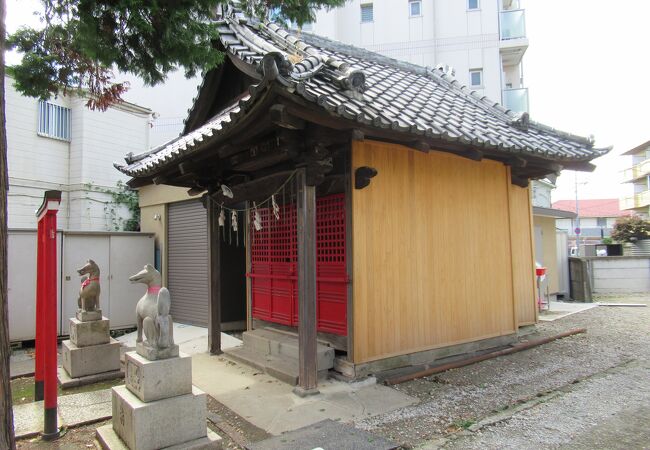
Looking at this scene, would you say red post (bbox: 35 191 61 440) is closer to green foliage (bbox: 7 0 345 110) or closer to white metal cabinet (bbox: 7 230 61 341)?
green foliage (bbox: 7 0 345 110)

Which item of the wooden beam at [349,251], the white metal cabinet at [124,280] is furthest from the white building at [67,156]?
the wooden beam at [349,251]

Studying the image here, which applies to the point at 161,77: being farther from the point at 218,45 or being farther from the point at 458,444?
the point at 458,444

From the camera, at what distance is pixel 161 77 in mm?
5332

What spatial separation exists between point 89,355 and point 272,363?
281 cm

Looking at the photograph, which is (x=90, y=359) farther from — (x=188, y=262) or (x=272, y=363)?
(x=188, y=262)

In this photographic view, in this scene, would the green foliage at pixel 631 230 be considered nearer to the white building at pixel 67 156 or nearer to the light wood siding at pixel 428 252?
the light wood siding at pixel 428 252

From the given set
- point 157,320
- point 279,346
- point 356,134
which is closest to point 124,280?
point 279,346

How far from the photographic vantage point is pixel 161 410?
12.7ft

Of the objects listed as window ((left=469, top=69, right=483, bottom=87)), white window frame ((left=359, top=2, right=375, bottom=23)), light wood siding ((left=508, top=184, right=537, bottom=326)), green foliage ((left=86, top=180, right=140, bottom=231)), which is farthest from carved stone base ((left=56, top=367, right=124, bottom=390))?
white window frame ((left=359, top=2, right=375, bottom=23))

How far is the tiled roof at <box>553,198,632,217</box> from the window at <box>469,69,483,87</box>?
130ft

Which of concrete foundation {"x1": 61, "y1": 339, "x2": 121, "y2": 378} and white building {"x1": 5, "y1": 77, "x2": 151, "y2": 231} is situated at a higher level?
white building {"x1": 5, "y1": 77, "x2": 151, "y2": 231}

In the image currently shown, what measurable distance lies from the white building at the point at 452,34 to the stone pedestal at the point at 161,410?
→ 66.5ft

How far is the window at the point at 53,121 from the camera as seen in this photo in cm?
1326

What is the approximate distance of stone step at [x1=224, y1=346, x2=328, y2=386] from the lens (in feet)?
19.4
